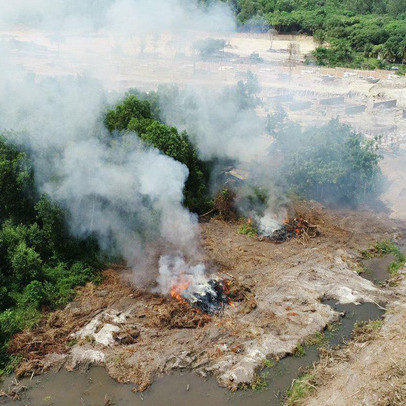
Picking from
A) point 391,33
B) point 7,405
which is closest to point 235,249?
point 7,405

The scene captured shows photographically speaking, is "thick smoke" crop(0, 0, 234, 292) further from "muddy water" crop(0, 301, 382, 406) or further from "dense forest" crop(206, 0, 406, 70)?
"dense forest" crop(206, 0, 406, 70)

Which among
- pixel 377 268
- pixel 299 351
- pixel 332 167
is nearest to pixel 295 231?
pixel 377 268

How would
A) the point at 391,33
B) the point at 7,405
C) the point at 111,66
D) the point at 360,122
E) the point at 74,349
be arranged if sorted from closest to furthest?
the point at 7,405 → the point at 74,349 → the point at 360,122 → the point at 111,66 → the point at 391,33

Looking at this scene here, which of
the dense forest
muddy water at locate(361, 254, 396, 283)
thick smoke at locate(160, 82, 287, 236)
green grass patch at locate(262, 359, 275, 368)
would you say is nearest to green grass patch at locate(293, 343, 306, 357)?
green grass patch at locate(262, 359, 275, 368)

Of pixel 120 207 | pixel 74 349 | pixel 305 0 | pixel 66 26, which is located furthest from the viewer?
pixel 305 0

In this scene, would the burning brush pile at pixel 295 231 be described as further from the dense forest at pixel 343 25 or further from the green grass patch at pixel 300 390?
the dense forest at pixel 343 25

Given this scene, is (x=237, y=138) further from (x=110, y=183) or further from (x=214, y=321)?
(x=214, y=321)

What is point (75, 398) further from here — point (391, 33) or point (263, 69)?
point (391, 33)
